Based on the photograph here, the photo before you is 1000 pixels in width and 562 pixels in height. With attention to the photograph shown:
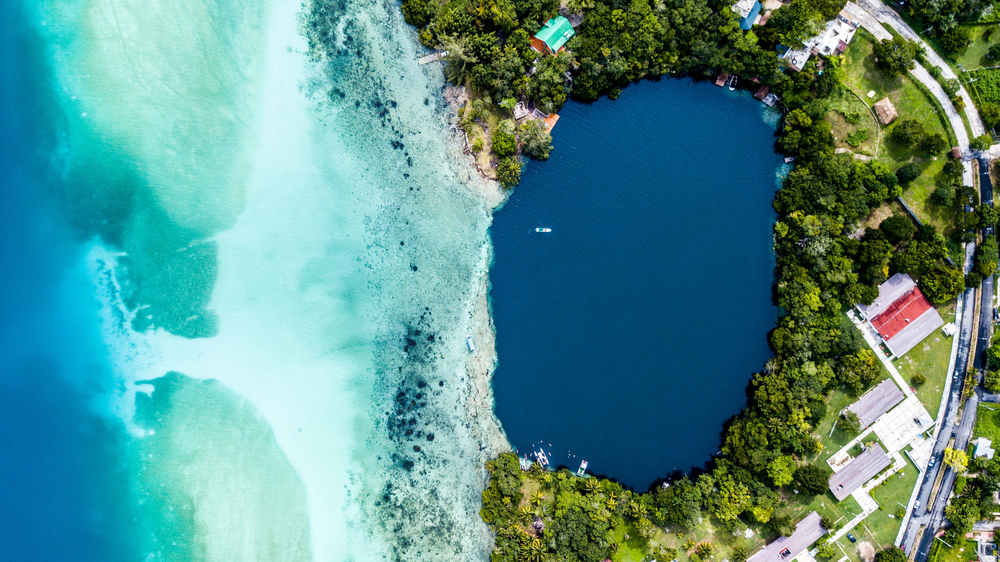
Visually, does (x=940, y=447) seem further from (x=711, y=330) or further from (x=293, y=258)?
(x=293, y=258)

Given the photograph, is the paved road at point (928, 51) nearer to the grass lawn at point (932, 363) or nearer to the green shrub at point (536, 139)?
the grass lawn at point (932, 363)

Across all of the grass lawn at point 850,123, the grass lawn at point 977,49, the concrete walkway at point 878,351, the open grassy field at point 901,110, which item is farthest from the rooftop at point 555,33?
the concrete walkway at point 878,351

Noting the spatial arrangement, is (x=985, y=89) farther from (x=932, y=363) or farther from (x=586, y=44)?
(x=586, y=44)

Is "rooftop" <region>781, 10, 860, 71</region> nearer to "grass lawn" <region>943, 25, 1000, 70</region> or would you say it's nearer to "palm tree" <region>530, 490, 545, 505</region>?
"grass lawn" <region>943, 25, 1000, 70</region>

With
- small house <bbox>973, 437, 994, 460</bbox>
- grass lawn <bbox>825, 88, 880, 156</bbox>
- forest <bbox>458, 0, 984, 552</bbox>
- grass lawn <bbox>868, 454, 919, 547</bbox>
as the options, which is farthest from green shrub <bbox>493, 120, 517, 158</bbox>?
small house <bbox>973, 437, 994, 460</bbox>

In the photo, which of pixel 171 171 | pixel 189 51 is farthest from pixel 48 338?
pixel 189 51
